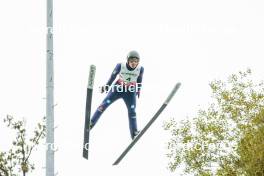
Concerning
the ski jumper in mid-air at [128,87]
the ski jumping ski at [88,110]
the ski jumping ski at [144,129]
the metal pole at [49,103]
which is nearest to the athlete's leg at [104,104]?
the ski jumper in mid-air at [128,87]

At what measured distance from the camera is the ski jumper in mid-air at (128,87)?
13541 mm

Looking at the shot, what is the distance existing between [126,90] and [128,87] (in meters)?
0.10

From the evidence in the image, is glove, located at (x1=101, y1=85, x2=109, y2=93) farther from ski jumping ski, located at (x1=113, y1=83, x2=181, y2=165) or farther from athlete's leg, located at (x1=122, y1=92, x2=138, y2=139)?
ski jumping ski, located at (x1=113, y1=83, x2=181, y2=165)

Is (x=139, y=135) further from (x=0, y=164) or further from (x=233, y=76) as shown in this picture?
(x=0, y=164)

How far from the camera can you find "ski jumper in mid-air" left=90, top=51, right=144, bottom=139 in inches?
533

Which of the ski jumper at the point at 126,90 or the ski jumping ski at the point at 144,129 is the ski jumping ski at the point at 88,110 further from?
the ski jumping ski at the point at 144,129

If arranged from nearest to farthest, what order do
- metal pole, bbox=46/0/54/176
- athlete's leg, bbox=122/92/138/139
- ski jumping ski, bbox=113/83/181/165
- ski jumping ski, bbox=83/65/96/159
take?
ski jumping ski, bbox=83/65/96/159
metal pole, bbox=46/0/54/176
ski jumping ski, bbox=113/83/181/165
athlete's leg, bbox=122/92/138/139

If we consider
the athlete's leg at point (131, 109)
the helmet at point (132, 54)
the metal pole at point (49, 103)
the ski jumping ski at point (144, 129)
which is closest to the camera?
the metal pole at point (49, 103)

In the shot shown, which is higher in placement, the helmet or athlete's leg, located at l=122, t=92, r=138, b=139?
the helmet

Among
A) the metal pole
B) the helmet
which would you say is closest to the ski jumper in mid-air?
the helmet

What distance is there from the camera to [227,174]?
3139 centimetres

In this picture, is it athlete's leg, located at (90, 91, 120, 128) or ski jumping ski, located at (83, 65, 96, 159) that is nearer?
ski jumping ski, located at (83, 65, 96, 159)

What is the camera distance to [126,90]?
45.5 ft

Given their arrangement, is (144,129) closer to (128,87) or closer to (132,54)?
(128,87)
